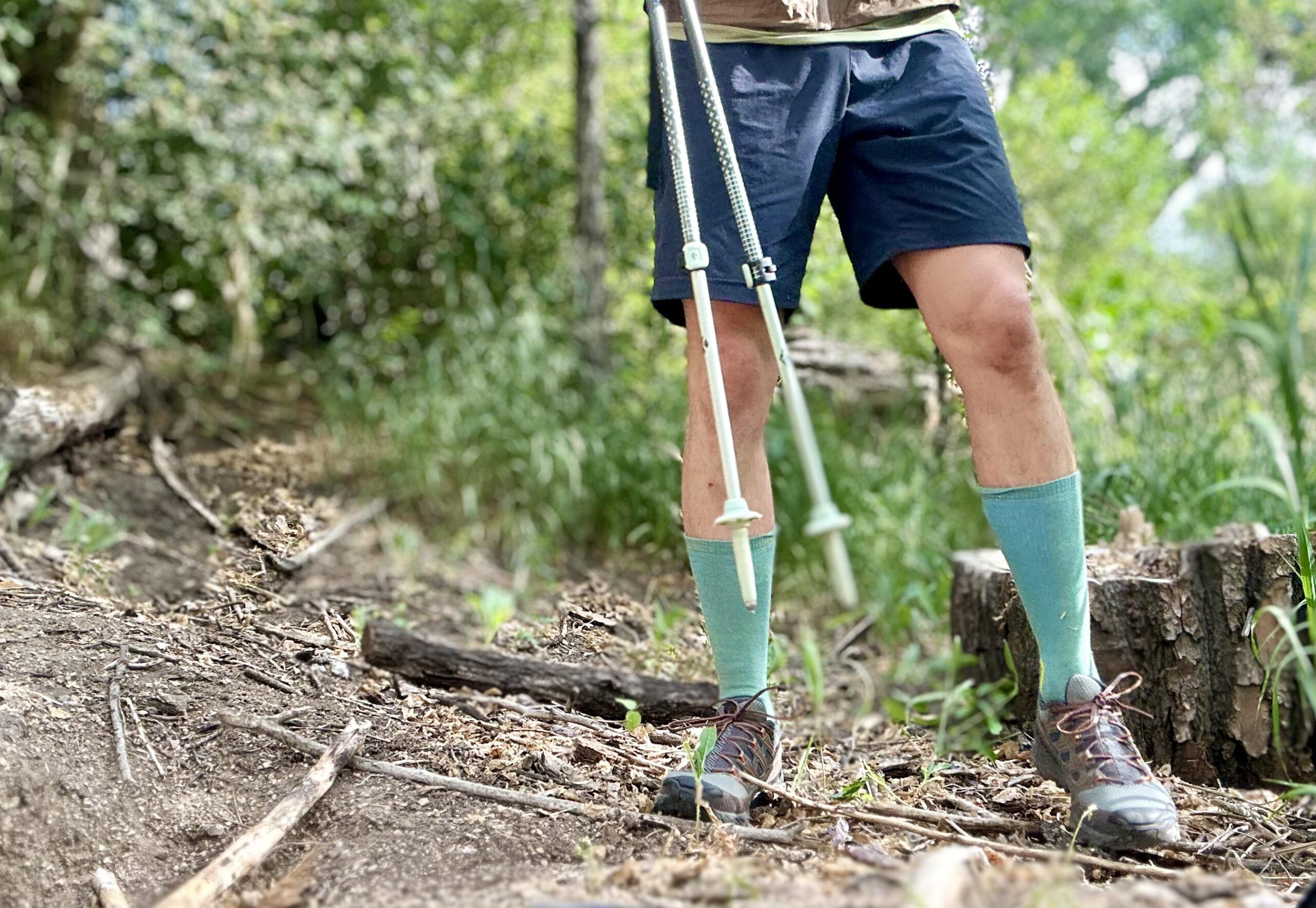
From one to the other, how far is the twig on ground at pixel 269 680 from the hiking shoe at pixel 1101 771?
1.20 m

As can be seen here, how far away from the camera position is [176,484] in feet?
11.8

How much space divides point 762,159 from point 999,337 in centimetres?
43

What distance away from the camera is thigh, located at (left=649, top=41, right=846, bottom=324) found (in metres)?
1.72

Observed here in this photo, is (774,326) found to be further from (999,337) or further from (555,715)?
(555,715)

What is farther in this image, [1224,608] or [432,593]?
[432,593]

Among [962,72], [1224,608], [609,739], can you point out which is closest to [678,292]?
[962,72]

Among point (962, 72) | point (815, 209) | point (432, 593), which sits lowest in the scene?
point (432, 593)

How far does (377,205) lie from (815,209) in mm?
4227

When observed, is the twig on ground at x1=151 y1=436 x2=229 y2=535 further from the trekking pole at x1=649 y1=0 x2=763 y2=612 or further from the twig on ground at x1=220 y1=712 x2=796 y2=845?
the trekking pole at x1=649 y1=0 x2=763 y2=612

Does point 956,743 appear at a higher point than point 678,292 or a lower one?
lower

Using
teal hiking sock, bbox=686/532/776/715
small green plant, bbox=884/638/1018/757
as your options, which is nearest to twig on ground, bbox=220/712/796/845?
teal hiking sock, bbox=686/532/776/715

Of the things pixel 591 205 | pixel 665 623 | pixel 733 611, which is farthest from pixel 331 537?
pixel 733 611

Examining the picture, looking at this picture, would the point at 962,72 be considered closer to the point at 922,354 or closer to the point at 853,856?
the point at 853,856

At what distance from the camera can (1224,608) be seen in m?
2.18
